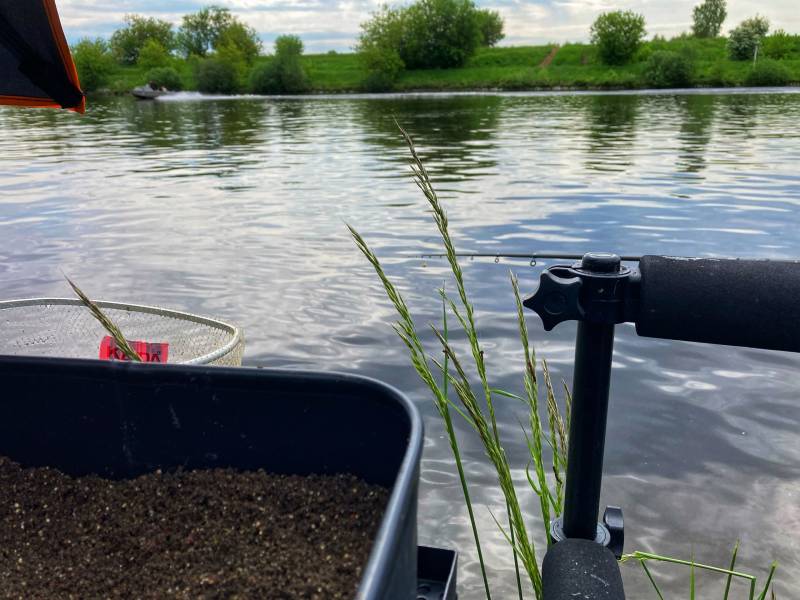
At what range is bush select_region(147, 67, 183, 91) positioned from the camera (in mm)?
109812

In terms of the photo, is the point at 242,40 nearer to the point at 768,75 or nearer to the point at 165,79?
the point at 165,79

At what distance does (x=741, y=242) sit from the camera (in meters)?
11.4

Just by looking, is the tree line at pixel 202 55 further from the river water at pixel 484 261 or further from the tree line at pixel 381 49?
the river water at pixel 484 261

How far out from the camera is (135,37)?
16225cm

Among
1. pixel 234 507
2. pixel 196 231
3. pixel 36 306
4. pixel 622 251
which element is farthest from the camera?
pixel 196 231

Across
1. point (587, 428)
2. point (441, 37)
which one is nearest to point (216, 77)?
point (441, 37)

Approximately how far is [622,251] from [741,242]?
2.05m

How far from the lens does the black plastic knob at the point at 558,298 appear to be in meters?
1.60

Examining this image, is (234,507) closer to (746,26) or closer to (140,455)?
(140,455)

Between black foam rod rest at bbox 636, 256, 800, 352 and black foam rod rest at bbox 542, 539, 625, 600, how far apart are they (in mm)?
499

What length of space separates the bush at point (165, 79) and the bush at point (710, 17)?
12224 centimetres

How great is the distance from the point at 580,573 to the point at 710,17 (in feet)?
650

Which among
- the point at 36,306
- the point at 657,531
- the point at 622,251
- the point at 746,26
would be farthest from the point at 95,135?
the point at 746,26

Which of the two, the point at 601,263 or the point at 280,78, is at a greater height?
the point at 280,78
